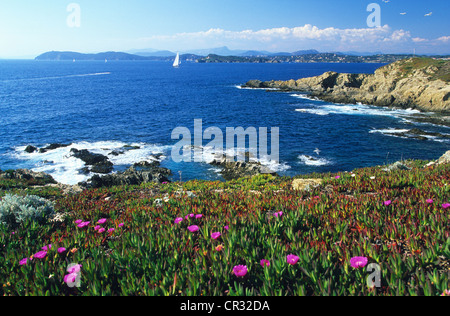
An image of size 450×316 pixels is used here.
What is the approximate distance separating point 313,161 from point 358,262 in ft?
106

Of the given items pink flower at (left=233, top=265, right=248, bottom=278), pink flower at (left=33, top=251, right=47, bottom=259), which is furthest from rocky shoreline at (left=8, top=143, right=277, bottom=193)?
pink flower at (left=233, top=265, right=248, bottom=278)

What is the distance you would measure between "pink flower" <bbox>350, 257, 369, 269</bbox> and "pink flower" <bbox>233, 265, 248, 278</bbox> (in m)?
1.16

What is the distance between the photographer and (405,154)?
3544 cm

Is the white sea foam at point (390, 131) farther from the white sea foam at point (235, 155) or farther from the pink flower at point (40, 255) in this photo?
the pink flower at point (40, 255)

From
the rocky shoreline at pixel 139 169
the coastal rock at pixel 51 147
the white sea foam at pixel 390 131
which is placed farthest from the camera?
the white sea foam at pixel 390 131

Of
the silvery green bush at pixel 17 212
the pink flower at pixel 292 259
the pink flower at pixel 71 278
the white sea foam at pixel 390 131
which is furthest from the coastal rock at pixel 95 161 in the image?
the white sea foam at pixel 390 131

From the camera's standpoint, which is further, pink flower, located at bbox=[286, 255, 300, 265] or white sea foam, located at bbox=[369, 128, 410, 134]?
white sea foam, located at bbox=[369, 128, 410, 134]

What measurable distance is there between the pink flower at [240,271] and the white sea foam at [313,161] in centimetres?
3112

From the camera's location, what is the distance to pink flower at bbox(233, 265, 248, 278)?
308 centimetres

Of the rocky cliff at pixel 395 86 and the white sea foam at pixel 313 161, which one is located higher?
the rocky cliff at pixel 395 86

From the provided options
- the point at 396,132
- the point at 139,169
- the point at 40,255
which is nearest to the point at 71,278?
the point at 40,255

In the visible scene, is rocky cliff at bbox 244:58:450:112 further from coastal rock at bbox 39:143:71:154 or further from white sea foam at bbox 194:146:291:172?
coastal rock at bbox 39:143:71:154

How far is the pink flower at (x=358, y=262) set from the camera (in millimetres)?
3061
